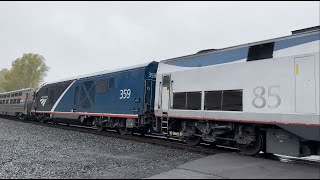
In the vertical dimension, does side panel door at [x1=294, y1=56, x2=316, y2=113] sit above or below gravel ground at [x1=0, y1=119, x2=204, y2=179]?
above

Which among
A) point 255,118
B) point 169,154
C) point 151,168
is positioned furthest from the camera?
point 169,154

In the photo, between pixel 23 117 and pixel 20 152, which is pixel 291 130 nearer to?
pixel 20 152

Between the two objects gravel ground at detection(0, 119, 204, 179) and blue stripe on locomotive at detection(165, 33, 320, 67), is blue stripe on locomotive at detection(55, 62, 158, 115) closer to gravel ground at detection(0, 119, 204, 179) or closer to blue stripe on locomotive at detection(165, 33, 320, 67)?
blue stripe on locomotive at detection(165, 33, 320, 67)

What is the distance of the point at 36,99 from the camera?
27.4m

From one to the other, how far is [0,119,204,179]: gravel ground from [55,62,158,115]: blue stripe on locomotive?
9.55ft

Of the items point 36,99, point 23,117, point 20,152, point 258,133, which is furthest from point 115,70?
point 23,117

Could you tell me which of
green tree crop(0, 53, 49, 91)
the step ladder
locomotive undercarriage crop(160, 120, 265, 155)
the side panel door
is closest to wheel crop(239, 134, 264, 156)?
locomotive undercarriage crop(160, 120, 265, 155)

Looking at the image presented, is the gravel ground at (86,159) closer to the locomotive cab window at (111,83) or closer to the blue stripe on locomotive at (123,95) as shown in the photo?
the blue stripe on locomotive at (123,95)

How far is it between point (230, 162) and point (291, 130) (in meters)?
1.77

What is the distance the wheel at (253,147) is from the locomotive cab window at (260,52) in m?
2.31

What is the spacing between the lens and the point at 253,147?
388 inches

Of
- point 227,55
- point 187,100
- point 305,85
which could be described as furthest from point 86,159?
point 305,85

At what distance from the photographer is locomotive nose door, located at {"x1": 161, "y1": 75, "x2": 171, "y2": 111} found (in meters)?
12.8

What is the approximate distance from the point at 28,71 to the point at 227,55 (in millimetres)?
76653
